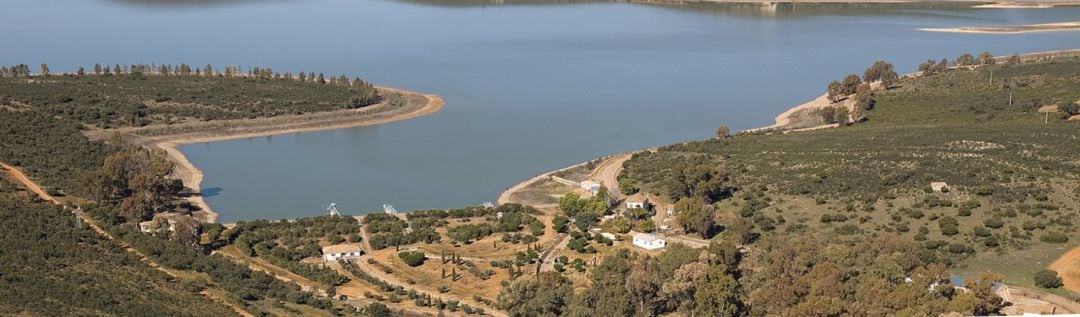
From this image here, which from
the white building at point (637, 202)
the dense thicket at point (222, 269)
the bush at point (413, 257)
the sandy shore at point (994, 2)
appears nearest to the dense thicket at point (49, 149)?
the dense thicket at point (222, 269)

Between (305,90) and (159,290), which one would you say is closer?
(159,290)

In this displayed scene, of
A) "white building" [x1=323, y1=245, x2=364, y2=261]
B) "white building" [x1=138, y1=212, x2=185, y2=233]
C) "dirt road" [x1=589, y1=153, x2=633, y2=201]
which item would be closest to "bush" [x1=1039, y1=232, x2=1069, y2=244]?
"dirt road" [x1=589, y1=153, x2=633, y2=201]

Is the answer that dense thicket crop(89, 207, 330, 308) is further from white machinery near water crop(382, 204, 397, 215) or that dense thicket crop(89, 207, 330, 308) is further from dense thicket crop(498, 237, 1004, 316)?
white machinery near water crop(382, 204, 397, 215)

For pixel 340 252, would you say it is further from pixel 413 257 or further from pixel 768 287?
pixel 768 287

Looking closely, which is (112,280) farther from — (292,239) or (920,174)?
(920,174)

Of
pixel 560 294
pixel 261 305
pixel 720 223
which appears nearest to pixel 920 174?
pixel 720 223
